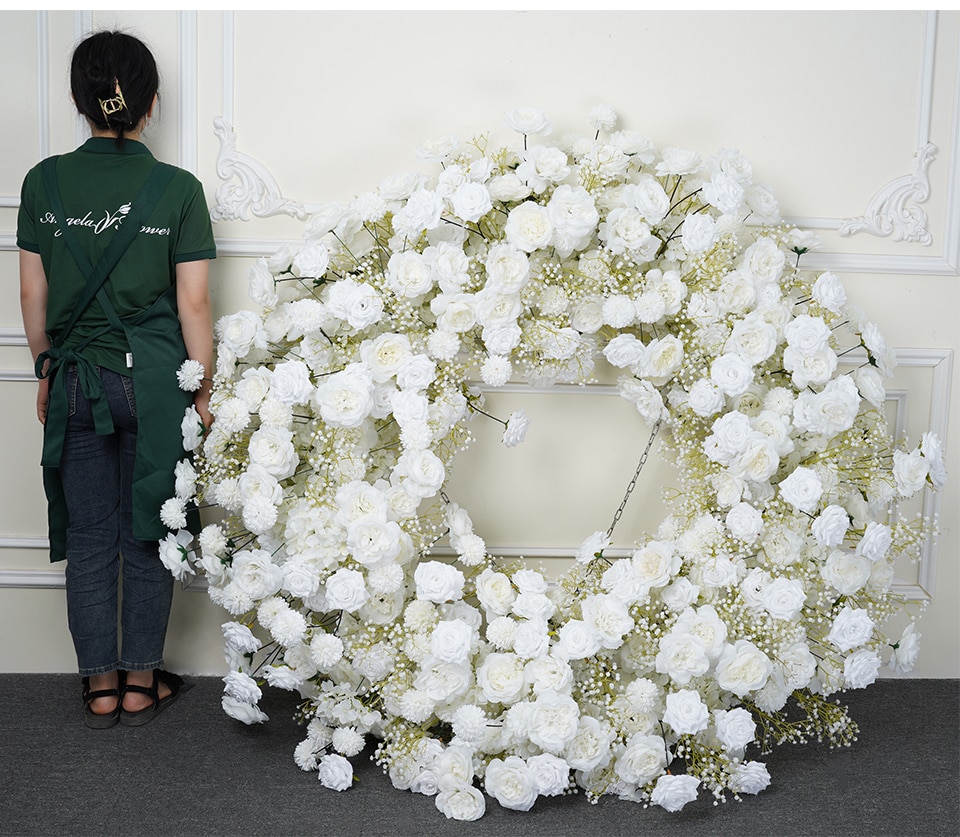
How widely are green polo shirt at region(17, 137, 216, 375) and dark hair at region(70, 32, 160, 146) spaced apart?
0.21 ft

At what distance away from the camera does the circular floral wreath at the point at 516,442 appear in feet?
6.36

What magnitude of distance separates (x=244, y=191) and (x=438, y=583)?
1.20 m

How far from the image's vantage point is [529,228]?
204 centimetres

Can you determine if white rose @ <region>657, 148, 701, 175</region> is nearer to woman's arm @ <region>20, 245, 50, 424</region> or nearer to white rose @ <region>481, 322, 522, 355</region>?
white rose @ <region>481, 322, 522, 355</region>

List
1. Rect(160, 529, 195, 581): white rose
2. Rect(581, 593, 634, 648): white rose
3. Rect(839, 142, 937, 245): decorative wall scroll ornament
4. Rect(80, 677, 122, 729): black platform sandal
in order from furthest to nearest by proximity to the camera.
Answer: Rect(839, 142, 937, 245): decorative wall scroll ornament
Rect(80, 677, 122, 729): black platform sandal
Rect(160, 529, 195, 581): white rose
Rect(581, 593, 634, 648): white rose

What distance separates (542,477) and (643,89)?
110 centimetres

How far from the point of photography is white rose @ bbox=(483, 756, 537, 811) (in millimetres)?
1864

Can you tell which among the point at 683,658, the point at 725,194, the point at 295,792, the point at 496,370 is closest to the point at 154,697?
the point at 295,792

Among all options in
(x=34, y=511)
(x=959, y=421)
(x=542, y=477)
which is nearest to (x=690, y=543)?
(x=542, y=477)

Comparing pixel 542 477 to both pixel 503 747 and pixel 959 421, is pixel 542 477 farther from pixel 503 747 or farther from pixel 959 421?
pixel 959 421

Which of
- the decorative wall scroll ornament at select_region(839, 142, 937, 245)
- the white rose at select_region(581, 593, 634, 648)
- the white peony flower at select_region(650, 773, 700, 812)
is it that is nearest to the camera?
the white peony flower at select_region(650, 773, 700, 812)

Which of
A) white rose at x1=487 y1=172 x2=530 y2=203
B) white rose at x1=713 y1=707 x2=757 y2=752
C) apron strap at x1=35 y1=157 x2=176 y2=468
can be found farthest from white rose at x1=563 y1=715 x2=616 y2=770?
apron strap at x1=35 y1=157 x2=176 y2=468

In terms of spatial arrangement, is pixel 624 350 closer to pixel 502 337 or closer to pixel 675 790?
pixel 502 337

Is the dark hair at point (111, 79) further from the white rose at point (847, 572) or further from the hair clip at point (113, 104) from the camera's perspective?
the white rose at point (847, 572)
